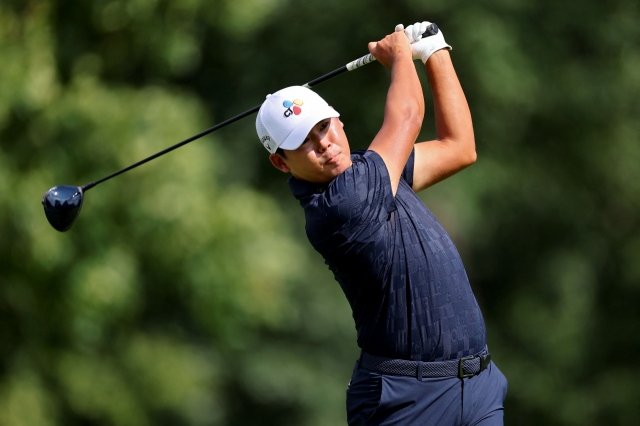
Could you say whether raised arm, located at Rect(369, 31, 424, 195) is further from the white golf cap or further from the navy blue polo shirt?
the white golf cap

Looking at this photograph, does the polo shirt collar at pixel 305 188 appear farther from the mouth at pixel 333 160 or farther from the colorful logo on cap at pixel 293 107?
the colorful logo on cap at pixel 293 107

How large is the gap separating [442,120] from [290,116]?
0.69 m

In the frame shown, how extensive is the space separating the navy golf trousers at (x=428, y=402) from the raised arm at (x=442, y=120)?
2.42 ft

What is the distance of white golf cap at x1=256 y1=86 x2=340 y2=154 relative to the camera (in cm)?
303

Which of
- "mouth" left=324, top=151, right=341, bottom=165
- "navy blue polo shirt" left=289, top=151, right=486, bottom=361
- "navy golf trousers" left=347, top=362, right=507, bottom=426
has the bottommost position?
"navy golf trousers" left=347, top=362, right=507, bottom=426

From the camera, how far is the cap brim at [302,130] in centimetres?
302

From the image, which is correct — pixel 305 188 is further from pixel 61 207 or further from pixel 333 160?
pixel 61 207

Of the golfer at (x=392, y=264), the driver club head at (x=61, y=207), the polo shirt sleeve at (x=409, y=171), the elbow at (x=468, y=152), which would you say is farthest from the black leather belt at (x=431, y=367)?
the driver club head at (x=61, y=207)

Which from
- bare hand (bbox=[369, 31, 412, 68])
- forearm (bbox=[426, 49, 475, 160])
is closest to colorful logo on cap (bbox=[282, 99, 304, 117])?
bare hand (bbox=[369, 31, 412, 68])

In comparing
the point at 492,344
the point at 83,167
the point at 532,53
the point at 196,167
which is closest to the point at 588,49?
the point at 532,53

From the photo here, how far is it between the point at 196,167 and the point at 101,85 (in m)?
1.17

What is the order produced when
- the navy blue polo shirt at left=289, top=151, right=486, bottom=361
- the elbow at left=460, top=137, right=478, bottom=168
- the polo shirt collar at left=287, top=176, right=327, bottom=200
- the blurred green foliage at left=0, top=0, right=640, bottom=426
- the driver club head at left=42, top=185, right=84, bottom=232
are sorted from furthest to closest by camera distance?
the blurred green foliage at left=0, top=0, right=640, bottom=426, the driver club head at left=42, top=185, right=84, bottom=232, the elbow at left=460, top=137, right=478, bottom=168, the polo shirt collar at left=287, top=176, right=327, bottom=200, the navy blue polo shirt at left=289, top=151, right=486, bottom=361

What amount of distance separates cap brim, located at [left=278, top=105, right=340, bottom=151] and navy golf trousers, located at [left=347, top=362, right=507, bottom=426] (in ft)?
2.49

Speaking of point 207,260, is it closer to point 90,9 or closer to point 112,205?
point 112,205
